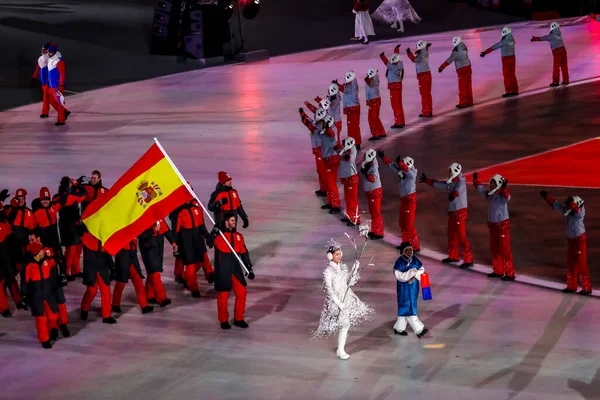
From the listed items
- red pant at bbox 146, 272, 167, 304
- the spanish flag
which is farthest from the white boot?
red pant at bbox 146, 272, 167, 304

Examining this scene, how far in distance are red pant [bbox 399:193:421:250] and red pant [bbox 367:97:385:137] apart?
7.63 m

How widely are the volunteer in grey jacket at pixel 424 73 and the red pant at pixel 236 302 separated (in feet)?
41.9

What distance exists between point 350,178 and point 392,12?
2251cm

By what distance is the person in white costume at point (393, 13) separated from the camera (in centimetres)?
4188

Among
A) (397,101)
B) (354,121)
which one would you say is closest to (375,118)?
(354,121)

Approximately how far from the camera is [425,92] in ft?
93.4

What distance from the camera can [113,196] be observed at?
52.2 ft

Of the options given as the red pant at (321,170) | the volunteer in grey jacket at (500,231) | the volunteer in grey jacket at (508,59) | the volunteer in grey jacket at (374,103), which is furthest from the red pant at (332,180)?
the volunteer in grey jacket at (508,59)

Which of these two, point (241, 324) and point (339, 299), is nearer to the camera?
point (339, 299)

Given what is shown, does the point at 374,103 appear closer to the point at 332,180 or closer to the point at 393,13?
the point at 332,180

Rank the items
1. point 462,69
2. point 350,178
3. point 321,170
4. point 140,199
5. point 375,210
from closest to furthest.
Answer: point 140,199, point 375,210, point 350,178, point 321,170, point 462,69

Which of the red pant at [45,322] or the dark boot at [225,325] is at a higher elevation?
the red pant at [45,322]

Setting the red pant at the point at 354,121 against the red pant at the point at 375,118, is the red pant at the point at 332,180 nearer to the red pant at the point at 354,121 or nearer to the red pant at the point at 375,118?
the red pant at the point at 354,121

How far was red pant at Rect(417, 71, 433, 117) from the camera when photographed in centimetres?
2801
